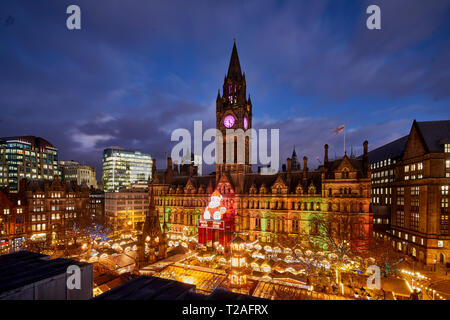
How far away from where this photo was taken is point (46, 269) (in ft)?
45.7

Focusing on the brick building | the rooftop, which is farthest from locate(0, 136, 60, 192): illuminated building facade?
the brick building

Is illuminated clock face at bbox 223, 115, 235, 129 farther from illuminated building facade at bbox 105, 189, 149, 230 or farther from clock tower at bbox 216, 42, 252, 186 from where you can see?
illuminated building facade at bbox 105, 189, 149, 230

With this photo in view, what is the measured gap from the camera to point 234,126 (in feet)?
225

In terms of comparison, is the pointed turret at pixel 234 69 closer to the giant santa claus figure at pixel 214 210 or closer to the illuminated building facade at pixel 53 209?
the giant santa claus figure at pixel 214 210

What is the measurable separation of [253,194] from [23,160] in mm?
135800

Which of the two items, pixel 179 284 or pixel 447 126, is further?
pixel 447 126

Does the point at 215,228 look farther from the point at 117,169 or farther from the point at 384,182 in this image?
the point at 117,169

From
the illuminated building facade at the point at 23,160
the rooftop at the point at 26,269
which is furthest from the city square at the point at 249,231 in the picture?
the illuminated building facade at the point at 23,160

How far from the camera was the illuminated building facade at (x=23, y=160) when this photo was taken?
11850 cm

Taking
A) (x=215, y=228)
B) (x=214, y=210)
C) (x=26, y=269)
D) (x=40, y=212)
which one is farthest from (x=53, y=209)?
(x=26, y=269)

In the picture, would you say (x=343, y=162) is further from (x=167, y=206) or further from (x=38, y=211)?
(x=38, y=211)

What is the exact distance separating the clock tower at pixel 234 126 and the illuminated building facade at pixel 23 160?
12174cm
